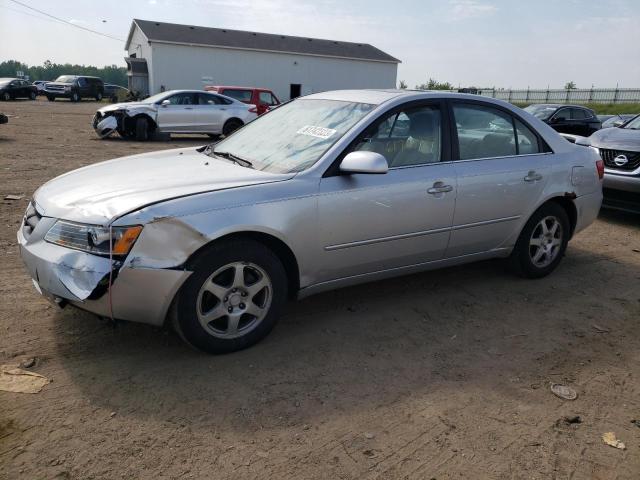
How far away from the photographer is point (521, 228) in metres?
4.80

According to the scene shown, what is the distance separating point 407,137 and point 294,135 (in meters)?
0.86

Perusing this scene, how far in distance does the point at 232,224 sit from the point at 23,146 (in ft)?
38.6

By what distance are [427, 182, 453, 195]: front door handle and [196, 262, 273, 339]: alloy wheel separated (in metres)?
1.45

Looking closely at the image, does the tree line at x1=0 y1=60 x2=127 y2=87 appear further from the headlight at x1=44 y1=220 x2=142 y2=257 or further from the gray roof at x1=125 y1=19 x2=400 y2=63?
the headlight at x1=44 y1=220 x2=142 y2=257

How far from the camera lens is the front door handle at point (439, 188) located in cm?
410

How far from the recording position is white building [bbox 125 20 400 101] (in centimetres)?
3997

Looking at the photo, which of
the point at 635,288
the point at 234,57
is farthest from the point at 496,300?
the point at 234,57

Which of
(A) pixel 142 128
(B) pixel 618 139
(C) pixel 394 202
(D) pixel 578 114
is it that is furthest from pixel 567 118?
(C) pixel 394 202

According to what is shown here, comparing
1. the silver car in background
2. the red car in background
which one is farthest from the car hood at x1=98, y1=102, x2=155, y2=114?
the silver car in background

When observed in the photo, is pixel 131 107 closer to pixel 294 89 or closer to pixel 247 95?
pixel 247 95

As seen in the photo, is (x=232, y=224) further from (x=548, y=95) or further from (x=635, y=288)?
(x=548, y=95)

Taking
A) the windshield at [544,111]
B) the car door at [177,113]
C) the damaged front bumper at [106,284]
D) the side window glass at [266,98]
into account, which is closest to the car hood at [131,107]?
the car door at [177,113]

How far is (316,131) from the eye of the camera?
4.05m

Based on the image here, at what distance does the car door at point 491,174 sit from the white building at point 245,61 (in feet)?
127
